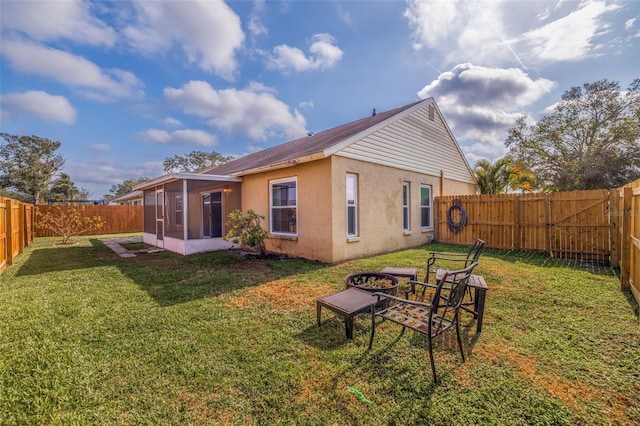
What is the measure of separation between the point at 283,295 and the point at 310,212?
3.40 m

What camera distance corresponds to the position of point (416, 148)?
10.9 meters

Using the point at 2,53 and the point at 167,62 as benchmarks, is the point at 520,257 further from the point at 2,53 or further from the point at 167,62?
the point at 2,53

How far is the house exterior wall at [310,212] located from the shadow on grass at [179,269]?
0.49 metres

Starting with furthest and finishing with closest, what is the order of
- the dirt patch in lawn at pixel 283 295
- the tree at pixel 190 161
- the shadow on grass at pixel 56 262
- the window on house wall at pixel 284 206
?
the tree at pixel 190 161
the window on house wall at pixel 284 206
the shadow on grass at pixel 56 262
the dirt patch in lawn at pixel 283 295

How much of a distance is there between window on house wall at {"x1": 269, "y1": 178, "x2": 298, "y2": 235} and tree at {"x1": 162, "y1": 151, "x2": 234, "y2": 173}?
1457 inches

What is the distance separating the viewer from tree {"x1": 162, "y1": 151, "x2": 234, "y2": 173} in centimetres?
4228

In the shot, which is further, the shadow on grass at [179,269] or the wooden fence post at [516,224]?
the wooden fence post at [516,224]

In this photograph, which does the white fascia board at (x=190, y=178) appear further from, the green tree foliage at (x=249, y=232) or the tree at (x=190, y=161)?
the tree at (x=190, y=161)

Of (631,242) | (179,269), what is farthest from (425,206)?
(179,269)

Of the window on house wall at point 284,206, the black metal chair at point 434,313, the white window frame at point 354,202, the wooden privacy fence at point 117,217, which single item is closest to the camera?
the black metal chair at point 434,313

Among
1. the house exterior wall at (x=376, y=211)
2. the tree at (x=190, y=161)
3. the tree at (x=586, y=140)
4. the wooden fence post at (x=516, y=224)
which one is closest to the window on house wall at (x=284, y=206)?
the house exterior wall at (x=376, y=211)

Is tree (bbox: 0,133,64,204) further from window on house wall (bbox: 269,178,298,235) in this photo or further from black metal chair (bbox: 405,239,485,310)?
black metal chair (bbox: 405,239,485,310)

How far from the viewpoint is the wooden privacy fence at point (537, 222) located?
25.6 ft

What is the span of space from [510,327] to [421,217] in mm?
8077
